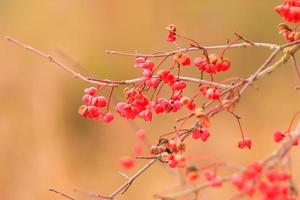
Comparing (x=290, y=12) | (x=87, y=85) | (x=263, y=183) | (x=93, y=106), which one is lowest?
(x=263, y=183)

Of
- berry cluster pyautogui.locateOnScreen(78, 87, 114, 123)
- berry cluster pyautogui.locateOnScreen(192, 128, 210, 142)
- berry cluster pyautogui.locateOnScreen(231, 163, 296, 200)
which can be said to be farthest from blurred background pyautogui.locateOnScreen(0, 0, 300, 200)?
berry cluster pyautogui.locateOnScreen(231, 163, 296, 200)

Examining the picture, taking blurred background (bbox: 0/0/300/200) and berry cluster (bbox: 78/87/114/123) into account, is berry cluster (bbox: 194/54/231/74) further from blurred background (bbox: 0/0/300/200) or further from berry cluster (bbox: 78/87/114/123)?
blurred background (bbox: 0/0/300/200)

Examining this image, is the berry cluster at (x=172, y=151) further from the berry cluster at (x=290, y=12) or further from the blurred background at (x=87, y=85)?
the blurred background at (x=87, y=85)

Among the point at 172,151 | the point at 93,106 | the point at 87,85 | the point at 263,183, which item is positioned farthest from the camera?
the point at 87,85

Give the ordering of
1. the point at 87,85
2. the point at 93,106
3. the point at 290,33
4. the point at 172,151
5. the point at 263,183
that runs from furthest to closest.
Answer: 1. the point at 87,85
2. the point at 93,106
3. the point at 290,33
4. the point at 172,151
5. the point at 263,183

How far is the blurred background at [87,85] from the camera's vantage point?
385cm

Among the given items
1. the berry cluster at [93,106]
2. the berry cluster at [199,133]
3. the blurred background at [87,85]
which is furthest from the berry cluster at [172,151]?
the blurred background at [87,85]

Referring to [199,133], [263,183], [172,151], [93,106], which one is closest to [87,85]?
[93,106]

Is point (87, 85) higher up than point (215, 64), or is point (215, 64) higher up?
point (87, 85)

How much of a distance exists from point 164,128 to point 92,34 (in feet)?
2.35

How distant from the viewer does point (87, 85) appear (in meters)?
3.99

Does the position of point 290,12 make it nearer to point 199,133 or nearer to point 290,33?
point 290,33

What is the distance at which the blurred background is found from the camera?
12.6ft

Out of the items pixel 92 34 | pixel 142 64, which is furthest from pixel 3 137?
pixel 142 64
